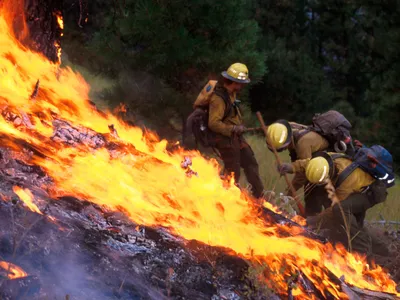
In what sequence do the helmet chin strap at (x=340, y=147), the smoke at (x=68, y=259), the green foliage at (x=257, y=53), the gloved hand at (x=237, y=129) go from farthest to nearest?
the green foliage at (x=257, y=53) < the gloved hand at (x=237, y=129) < the helmet chin strap at (x=340, y=147) < the smoke at (x=68, y=259)

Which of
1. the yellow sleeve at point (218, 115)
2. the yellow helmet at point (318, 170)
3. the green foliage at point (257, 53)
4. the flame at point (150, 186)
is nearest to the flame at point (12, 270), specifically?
the flame at point (150, 186)

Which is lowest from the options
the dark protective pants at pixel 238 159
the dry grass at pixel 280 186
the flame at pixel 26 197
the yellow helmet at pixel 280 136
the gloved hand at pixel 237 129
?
the dry grass at pixel 280 186

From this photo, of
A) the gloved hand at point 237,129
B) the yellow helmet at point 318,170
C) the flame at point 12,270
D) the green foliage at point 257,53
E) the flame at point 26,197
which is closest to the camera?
the flame at point 12,270

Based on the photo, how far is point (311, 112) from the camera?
1752 centimetres

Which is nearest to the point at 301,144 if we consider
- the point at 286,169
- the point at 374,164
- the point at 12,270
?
the point at 286,169

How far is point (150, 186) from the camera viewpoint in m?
4.67

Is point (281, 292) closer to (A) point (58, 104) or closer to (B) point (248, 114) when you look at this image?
(A) point (58, 104)

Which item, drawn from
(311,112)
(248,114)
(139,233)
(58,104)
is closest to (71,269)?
(139,233)

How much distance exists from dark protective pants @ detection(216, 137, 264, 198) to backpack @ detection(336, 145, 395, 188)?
68.0 inches

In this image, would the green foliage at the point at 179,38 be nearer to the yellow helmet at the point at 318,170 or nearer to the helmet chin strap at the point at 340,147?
the helmet chin strap at the point at 340,147

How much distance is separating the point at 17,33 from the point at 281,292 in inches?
129

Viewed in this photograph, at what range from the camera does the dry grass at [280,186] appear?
920 centimetres

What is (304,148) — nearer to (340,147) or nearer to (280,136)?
(280,136)

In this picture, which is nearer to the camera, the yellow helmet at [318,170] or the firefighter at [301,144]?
the yellow helmet at [318,170]
